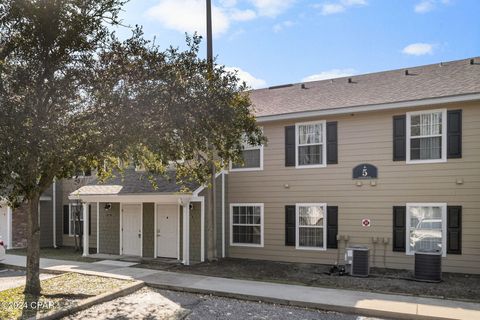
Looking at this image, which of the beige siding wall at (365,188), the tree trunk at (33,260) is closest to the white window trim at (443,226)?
the beige siding wall at (365,188)

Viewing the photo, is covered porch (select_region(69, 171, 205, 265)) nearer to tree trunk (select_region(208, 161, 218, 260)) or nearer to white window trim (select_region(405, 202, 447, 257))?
tree trunk (select_region(208, 161, 218, 260))

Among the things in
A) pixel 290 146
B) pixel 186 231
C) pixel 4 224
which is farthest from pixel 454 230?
pixel 4 224

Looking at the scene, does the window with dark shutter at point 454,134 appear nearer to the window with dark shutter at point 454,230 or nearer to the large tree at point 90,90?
the window with dark shutter at point 454,230

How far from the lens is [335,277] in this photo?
37.4 feet

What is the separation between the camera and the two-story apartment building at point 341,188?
11789 millimetres

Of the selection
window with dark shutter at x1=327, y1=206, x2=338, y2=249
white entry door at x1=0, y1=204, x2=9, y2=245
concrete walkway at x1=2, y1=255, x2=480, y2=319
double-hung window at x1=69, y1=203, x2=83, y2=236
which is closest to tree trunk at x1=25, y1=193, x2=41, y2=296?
concrete walkway at x1=2, y1=255, x2=480, y2=319

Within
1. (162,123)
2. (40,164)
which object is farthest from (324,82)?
(40,164)

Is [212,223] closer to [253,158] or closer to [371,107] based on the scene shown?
[253,158]

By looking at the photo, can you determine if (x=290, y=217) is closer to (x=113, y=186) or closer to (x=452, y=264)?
(x=452, y=264)

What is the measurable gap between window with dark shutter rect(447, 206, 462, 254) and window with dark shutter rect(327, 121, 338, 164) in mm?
3558

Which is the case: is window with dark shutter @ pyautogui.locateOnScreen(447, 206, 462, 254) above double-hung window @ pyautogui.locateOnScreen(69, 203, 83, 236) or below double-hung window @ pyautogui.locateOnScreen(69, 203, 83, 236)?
above

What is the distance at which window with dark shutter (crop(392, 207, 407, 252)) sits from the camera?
40.5 feet

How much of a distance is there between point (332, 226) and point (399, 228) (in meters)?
1.98

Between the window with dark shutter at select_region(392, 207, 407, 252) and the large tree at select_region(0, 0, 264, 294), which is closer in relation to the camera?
the large tree at select_region(0, 0, 264, 294)
